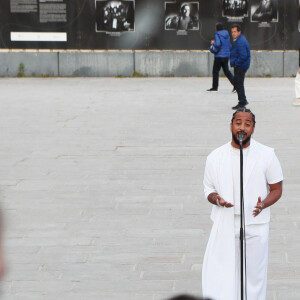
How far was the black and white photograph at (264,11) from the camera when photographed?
24.6 meters

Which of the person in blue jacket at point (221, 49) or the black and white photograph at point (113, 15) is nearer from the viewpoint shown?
the person in blue jacket at point (221, 49)

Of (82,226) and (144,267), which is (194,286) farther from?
(82,226)

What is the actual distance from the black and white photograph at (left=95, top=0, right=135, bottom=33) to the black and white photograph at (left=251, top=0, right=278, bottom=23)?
349 centimetres

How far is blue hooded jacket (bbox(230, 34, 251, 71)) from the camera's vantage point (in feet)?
57.2

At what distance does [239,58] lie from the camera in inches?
690

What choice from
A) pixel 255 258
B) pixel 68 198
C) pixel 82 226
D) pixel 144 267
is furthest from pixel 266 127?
pixel 255 258

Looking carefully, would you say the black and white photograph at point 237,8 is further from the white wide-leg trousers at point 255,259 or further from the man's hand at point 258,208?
the man's hand at point 258,208

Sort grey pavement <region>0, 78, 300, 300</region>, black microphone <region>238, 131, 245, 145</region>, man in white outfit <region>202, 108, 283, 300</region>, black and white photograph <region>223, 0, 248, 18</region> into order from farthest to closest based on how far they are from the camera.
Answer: black and white photograph <region>223, 0, 248, 18</region> < grey pavement <region>0, 78, 300, 300</region> < man in white outfit <region>202, 108, 283, 300</region> < black microphone <region>238, 131, 245, 145</region>

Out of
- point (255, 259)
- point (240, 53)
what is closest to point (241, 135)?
point (255, 259)

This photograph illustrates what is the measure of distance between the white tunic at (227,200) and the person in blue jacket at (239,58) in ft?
41.6

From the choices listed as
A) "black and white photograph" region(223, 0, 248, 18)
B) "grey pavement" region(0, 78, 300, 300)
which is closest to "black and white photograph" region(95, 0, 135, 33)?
"black and white photograph" region(223, 0, 248, 18)

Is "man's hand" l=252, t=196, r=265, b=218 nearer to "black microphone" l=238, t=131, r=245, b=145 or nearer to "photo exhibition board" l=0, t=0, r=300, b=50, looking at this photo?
"black microphone" l=238, t=131, r=245, b=145

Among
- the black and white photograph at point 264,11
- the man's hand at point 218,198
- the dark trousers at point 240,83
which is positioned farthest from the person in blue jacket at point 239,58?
the man's hand at point 218,198

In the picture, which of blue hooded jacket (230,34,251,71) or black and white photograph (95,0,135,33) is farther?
black and white photograph (95,0,135,33)
